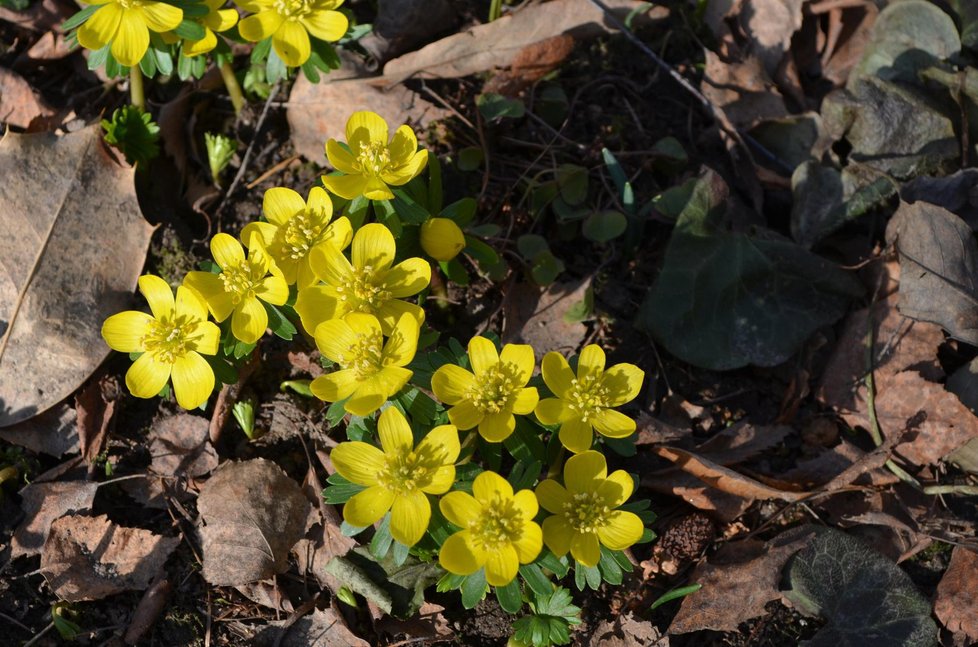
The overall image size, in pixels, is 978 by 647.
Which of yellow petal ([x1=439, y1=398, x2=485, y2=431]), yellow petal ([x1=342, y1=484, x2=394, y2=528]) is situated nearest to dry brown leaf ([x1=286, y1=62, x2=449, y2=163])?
yellow petal ([x1=439, y1=398, x2=485, y2=431])

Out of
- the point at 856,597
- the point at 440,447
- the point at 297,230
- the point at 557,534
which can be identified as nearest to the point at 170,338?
the point at 297,230

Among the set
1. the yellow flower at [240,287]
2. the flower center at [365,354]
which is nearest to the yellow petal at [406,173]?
the yellow flower at [240,287]

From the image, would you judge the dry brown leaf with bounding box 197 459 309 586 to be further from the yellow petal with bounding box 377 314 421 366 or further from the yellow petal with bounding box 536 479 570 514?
the yellow petal with bounding box 536 479 570 514

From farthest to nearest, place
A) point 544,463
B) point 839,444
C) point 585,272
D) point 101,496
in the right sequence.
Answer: point 585,272
point 839,444
point 101,496
point 544,463

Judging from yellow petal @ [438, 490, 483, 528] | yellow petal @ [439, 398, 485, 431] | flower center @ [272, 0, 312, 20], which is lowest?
yellow petal @ [438, 490, 483, 528]

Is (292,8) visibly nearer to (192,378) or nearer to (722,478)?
(192,378)

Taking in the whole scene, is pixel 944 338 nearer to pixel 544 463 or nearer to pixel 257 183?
pixel 544 463

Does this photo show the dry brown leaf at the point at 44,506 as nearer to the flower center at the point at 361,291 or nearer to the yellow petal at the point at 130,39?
the flower center at the point at 361,291

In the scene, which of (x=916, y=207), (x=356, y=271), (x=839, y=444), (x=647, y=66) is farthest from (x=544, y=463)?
(x=647, y=66)
